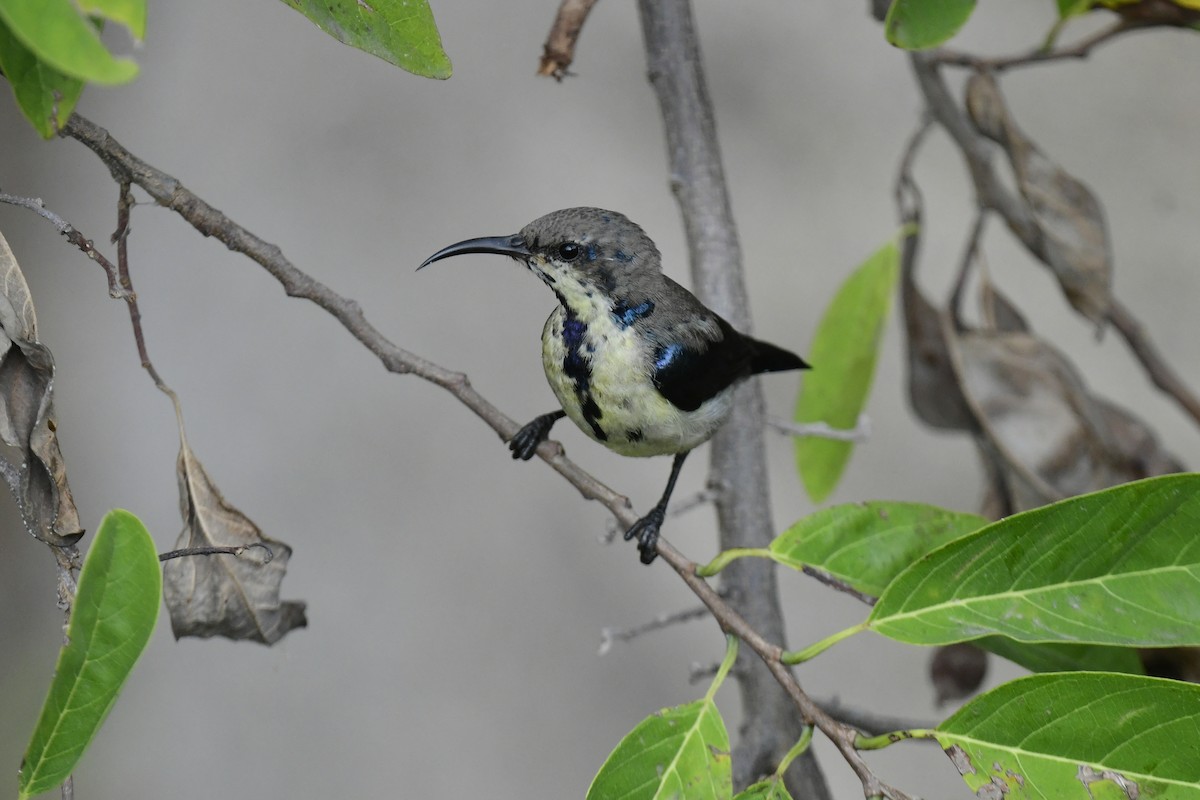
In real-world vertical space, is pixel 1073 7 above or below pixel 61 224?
above

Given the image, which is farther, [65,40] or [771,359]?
[771,359]

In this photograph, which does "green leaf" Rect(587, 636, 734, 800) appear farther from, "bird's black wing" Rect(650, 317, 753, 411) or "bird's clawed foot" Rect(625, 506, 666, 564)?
"bird's black wing" Rect(650, 317, 753, 411)

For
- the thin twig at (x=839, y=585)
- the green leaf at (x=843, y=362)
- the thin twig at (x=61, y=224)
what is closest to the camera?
the thin twig at (x=61, y=224)

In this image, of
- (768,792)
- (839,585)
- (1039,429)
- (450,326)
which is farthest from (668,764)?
(450,326)

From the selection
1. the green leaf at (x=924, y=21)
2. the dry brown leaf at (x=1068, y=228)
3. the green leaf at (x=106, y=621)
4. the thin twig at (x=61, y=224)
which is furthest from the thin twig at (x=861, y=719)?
the thin twig at (x=61, y=224)

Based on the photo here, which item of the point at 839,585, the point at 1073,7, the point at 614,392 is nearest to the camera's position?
the point at 839,585

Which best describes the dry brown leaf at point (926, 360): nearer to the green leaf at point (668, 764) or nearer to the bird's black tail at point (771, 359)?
the bird's black tail at point (771, 359)

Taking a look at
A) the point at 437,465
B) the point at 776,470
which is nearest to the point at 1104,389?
the point at 776,470

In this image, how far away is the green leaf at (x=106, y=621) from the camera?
1.02 m

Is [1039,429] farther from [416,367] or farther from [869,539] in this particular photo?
[416,367]

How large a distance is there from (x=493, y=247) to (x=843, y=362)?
88 centimetres

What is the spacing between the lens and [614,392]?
5.77 ft

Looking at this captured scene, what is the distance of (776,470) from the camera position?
3328 mm

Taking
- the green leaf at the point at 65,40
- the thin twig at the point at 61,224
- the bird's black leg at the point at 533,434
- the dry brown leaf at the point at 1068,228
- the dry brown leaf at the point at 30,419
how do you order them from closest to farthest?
the green leaf at the point at 65,40 → the dry brown leaf at the point at 30,419 → the thin twig at the point at 61,224 → the bird's black leg at the point at 533,434 → the dry brown leaf at the point at 1068,228
